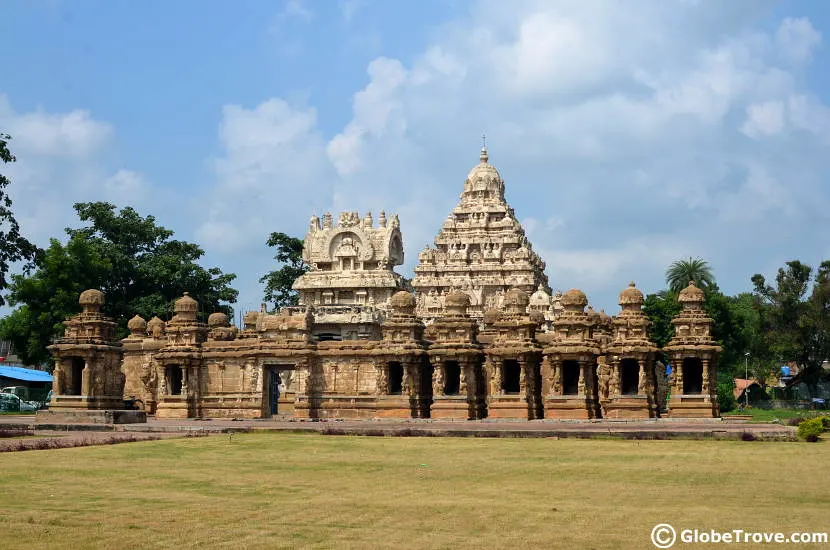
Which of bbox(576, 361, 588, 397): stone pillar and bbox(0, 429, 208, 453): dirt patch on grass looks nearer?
bbox(0, 429, 208, 453): dirt patch on grass

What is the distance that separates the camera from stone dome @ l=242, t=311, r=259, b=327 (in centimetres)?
7394

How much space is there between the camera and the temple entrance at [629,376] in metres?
57.4

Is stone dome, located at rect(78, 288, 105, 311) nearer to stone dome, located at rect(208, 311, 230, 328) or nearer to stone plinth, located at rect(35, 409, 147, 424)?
stone plinth, located at rect(35, 409, 147, 424)

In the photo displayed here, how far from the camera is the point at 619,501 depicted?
23.9 m

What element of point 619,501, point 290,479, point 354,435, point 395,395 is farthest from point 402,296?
point 619,501

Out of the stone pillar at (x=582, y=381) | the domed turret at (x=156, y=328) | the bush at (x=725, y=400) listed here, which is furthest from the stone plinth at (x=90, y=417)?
the bush at (x=725, y=400)

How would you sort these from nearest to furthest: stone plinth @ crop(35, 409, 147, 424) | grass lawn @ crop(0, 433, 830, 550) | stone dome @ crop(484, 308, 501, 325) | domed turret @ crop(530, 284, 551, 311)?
grass lawn @ crop(0, 433, 830, 550)
stone plinth @ crop(35, 409, 147, 424)
stone dome @ crop(484, 308, 501, 325)
domed turret @ crop(530, 284, 551, 311)

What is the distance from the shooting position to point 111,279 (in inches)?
4065

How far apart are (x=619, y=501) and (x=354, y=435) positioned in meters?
22.2

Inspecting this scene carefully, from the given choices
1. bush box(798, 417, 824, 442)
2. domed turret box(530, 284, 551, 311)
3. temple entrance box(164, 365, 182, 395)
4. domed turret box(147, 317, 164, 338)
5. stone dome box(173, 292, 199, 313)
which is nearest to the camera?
bush box(798, 417, 824, 442)

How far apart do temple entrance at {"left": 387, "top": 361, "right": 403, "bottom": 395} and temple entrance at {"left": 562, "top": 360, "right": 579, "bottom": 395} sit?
27.0 feet

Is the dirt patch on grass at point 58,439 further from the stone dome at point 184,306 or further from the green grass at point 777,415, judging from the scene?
the green grass at point 777,415

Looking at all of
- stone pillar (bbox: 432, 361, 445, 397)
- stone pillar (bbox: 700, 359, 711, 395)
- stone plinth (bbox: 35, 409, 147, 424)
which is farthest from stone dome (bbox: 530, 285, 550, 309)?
stone plinth (bbox: 35, 409, 147, 424)

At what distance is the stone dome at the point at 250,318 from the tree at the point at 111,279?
16.5 meters
